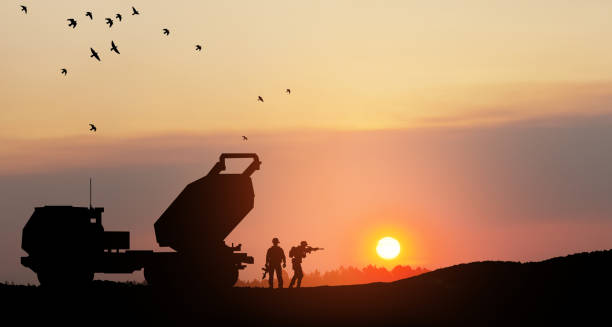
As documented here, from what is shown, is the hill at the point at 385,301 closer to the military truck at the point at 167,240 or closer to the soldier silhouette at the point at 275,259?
the military truck at the point at 167,240

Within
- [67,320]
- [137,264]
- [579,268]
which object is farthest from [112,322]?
[579,268]

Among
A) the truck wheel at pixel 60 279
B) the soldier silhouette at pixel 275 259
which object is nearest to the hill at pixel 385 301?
the truck wheel at pixel 60 279

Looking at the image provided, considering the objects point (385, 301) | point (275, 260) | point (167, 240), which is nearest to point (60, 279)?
point (167, 240)

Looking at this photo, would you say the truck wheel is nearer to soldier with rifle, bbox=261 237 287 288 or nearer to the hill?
the hill

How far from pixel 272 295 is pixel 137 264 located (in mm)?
6577

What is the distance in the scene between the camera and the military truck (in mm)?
39281

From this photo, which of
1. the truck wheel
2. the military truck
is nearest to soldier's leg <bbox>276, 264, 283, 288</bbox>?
the military truck

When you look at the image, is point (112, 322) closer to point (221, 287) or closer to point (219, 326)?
point (219, 326)

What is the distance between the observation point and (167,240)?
1577 inches

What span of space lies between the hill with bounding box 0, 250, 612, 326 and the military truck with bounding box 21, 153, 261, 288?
4.66ft

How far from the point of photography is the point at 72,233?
129 feet

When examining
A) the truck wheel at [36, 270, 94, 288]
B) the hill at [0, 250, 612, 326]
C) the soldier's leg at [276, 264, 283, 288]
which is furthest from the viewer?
the soldier's leg at [276, 264, 283, 288]

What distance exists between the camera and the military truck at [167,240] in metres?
39.3

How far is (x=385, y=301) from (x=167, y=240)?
970cm
